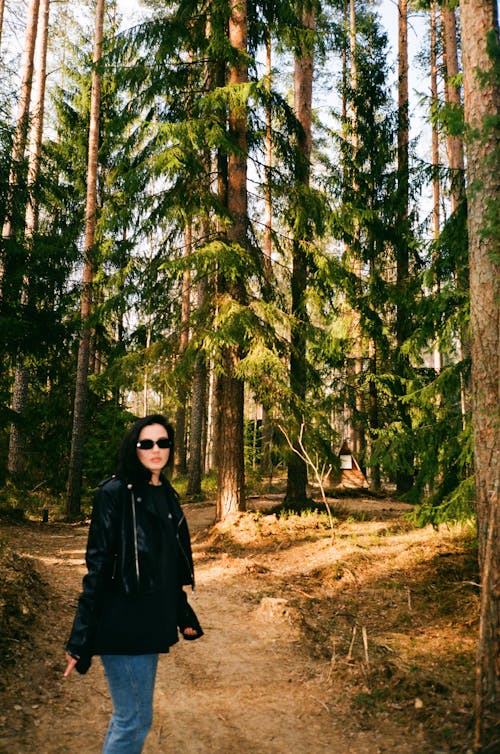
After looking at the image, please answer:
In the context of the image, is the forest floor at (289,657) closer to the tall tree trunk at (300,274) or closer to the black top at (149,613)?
the black top at (149,613)

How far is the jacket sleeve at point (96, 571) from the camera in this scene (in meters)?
2.71

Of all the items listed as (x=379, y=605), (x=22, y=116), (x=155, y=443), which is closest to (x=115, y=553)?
(x=155, y=443)

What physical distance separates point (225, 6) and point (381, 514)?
425 inches

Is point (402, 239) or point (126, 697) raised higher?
point (402, 239)

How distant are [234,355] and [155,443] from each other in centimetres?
763

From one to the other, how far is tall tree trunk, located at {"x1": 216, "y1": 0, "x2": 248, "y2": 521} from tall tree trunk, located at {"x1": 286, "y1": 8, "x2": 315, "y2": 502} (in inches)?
43.3

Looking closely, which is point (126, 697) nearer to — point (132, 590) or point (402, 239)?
point (132, 590)

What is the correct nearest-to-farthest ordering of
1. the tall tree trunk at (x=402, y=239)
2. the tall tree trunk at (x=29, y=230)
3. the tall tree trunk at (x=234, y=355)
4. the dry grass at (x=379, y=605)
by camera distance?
the dry grass at (x=379, y=605) → the tall tree trunk at (x=234, y=355) → the tall tree trunk at (x=29, y=230) → the tall tree trunk at (x=402, y=239)

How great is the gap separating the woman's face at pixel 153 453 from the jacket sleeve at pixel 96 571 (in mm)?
221

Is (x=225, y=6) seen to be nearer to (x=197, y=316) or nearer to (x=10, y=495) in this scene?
(x=197, y=316)

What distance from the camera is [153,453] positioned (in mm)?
3170

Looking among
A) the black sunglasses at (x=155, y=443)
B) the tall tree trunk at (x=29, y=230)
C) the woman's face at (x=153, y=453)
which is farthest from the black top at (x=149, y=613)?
the tall tree trunk at (x=29, y=230)

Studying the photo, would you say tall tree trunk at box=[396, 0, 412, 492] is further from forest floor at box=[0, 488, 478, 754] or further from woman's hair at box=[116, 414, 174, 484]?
woman's hair at box=[116, 414, 174, 484]

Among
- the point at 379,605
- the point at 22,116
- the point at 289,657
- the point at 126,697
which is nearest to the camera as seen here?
the point at 126,697
